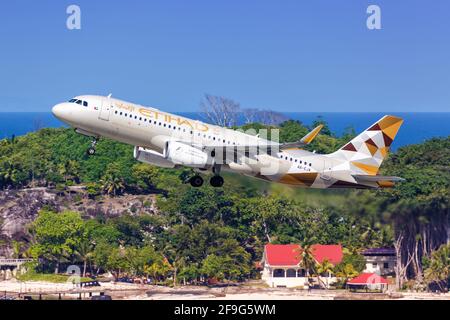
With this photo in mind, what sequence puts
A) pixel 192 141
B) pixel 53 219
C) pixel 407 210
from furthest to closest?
pixel 53 219 → pixel 407 210 → pixel 192 141

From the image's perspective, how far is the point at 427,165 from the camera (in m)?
192

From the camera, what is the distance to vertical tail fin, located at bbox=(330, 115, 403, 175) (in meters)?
110

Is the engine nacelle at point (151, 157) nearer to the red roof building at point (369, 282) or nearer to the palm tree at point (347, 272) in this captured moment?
the red roof building at point (369, 282)

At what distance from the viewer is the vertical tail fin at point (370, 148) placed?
110 metres

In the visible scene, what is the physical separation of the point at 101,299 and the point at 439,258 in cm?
4194

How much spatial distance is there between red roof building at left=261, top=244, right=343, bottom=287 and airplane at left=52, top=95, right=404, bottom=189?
6796 centimetres

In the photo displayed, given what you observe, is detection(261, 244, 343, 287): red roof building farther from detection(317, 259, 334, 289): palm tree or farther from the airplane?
the airplane

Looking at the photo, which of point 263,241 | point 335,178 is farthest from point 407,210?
point 263,241

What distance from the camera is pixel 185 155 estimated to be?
99.3 m

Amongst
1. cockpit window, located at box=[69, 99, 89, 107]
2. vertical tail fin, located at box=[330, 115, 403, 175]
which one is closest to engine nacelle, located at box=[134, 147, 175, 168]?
cockpit window, located at box=[69, 99, 89, 107]

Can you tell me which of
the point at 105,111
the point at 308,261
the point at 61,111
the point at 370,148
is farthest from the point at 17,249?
the point at 105,111

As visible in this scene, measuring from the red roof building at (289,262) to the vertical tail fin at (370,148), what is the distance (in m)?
62.3

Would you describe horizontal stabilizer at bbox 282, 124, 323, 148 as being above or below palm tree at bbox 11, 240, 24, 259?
above
